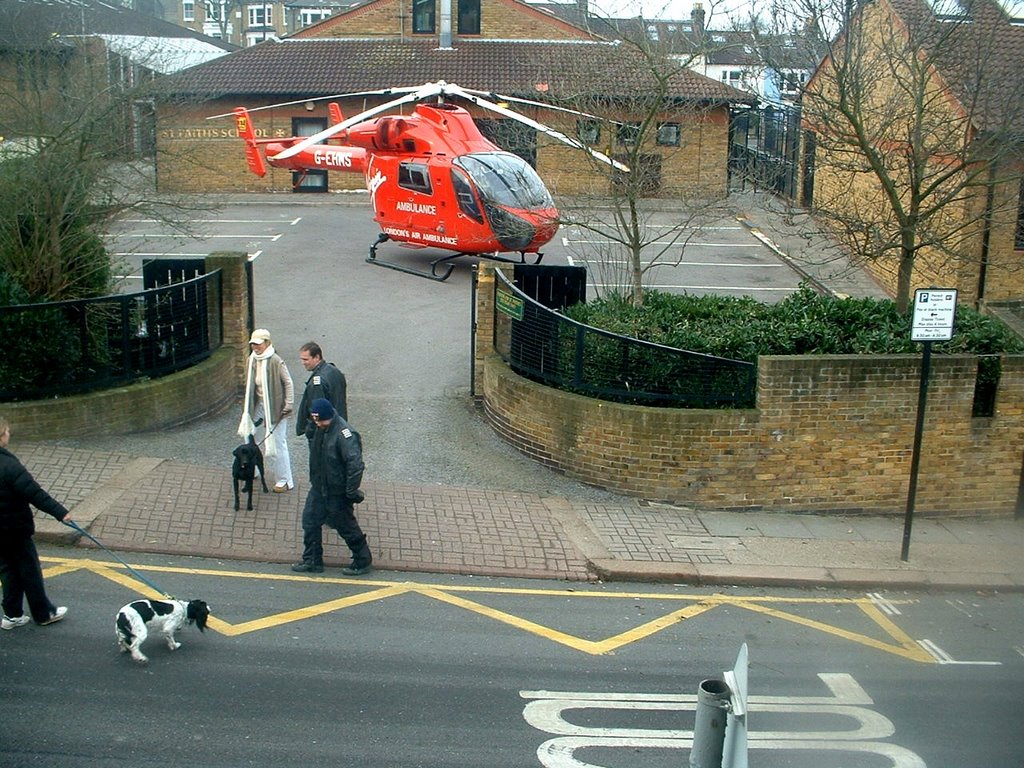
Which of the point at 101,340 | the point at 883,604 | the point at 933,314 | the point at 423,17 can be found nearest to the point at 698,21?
the point at 933,314

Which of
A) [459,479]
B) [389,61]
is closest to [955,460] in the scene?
[459,479]

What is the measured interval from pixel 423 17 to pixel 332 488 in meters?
32.0

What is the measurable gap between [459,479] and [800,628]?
4.20 meters

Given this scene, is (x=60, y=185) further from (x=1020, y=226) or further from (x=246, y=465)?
(x=1020, y=226)

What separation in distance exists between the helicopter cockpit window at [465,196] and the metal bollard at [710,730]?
18.4 metres

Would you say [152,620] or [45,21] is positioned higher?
[45,21]

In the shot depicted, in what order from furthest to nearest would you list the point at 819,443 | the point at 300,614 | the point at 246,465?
the point at 819,443, the point at 246,465, the point at 300,614

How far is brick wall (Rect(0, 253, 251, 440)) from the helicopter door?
22.4 m

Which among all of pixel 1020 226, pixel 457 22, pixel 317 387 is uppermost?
pixel 457 22

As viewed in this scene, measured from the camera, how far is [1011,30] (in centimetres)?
1972

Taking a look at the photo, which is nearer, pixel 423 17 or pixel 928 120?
pixel 928 120

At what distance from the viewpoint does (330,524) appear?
9234mm

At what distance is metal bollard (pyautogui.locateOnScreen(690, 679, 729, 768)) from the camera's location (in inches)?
196

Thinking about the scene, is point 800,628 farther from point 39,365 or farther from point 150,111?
point 150,111
